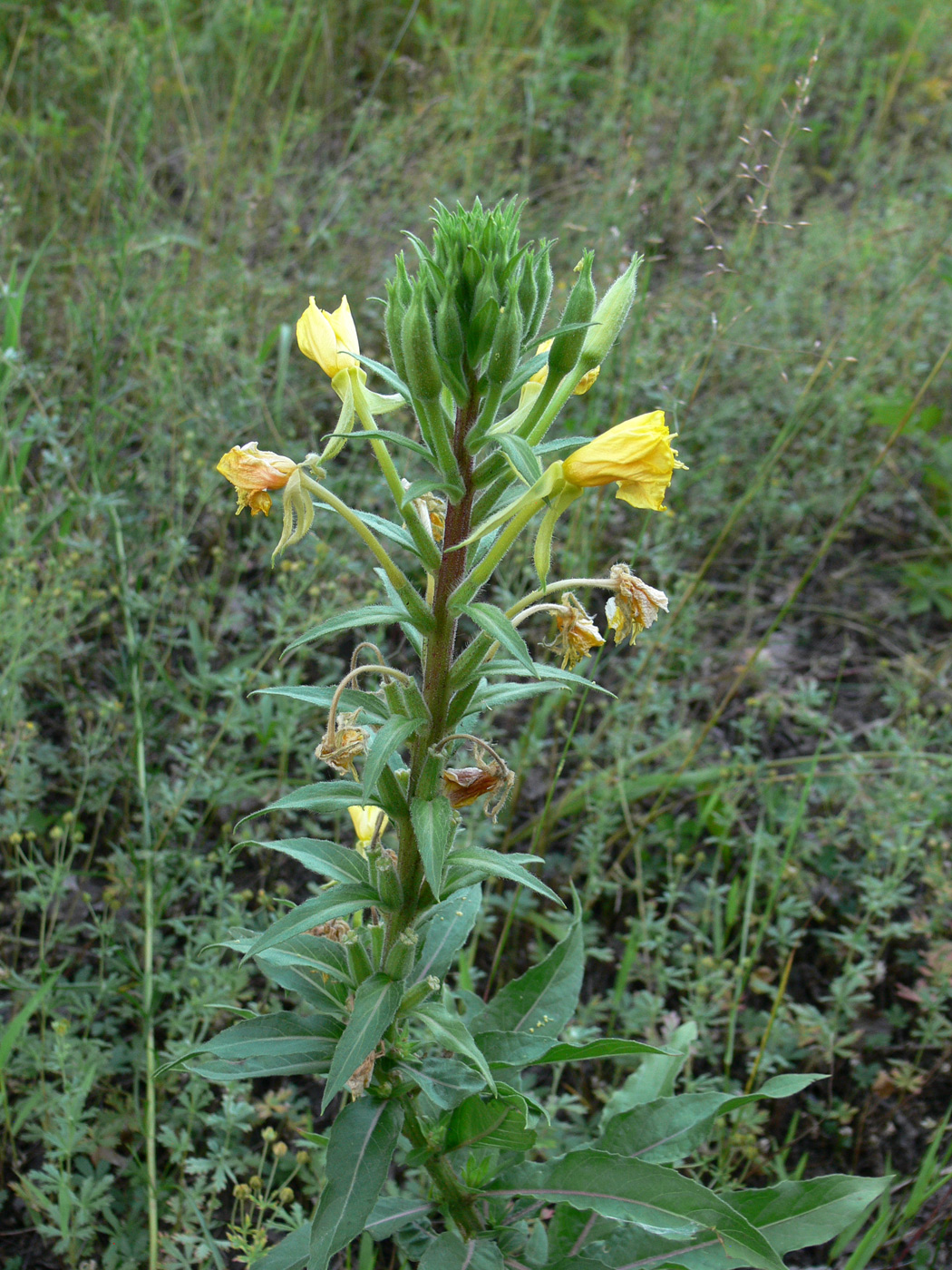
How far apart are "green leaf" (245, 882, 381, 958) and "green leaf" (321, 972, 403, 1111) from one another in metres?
0.13

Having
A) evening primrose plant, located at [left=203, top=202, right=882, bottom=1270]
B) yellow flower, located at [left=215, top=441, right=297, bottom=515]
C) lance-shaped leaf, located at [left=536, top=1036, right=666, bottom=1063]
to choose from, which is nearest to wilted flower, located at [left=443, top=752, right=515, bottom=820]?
evening primrose plant, located at [left=203, top=202, right=882, bottom=1270]

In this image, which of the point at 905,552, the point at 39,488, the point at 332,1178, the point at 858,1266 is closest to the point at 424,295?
the point at 332,1178

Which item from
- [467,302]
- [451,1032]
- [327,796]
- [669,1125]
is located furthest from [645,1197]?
[467,302]

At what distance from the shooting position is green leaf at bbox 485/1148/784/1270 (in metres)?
1.47

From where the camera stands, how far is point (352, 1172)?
142 centimetres

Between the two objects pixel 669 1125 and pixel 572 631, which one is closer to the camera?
pixel 572 631

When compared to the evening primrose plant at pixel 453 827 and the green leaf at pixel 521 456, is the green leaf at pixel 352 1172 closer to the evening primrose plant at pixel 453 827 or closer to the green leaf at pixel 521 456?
the evening primrose plant at pixel 453 827

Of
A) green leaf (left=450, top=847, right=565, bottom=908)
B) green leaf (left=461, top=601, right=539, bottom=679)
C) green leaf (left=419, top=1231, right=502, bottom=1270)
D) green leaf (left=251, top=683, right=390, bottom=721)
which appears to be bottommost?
green leaf (left=419, top=1231, right=502, bottom=1270)

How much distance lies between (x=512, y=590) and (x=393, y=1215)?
186 cm

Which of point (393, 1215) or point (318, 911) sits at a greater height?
point (318, 911)

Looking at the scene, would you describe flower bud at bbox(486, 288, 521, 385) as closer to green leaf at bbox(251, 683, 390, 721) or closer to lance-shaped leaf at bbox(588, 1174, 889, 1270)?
green leaf at bbox(251, 683, 390, 721)

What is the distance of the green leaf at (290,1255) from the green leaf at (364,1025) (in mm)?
346

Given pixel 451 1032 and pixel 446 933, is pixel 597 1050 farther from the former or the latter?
pixel 446 933

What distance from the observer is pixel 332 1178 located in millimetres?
1408
